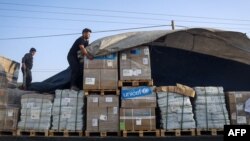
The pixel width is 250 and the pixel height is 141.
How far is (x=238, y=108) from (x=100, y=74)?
3.75 m

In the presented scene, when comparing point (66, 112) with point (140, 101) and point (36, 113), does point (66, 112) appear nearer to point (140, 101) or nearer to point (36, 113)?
point (36, 113)

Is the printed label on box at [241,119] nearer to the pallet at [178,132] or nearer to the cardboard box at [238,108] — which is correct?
the cardboard box at [238,108]

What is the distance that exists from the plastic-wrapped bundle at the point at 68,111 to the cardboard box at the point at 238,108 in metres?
3.94

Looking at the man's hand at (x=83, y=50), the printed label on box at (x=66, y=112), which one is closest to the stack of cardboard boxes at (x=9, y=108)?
the printed label on box at (x=66, y=112)

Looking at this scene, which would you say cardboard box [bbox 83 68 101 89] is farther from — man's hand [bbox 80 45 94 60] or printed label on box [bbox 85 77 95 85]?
man's hand [bbox 80 45 94 60]

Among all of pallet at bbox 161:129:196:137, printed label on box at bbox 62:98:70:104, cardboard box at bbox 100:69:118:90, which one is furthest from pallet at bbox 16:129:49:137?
pallet at bbox 161:129:196:137

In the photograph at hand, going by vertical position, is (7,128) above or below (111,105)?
below

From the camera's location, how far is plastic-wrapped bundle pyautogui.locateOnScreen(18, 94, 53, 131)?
8.80 m

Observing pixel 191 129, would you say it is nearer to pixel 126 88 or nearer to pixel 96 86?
pixel 126 88

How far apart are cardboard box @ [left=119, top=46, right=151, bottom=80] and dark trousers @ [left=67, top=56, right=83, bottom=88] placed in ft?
4.69

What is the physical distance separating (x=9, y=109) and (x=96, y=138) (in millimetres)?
2626

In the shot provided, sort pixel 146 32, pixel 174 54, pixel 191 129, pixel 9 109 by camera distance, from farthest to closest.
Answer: pixel 174 54, pixel 146 32, pixel 9 109, pixel 191 129

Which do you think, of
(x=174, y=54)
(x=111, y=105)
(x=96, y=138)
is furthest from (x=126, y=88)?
(x=174, y=54)

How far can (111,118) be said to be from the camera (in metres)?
8.59
